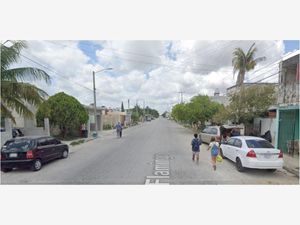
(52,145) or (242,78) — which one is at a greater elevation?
(242,78)

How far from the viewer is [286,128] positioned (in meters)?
11.7

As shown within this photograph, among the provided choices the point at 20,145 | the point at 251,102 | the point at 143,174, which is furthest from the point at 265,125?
the point at 20,145

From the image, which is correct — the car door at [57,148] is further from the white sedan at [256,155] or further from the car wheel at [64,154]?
the white sedan at [256,155]

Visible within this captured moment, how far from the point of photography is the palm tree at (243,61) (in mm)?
22297

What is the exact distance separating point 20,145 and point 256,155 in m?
9.23

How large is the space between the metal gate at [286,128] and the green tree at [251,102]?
315cm

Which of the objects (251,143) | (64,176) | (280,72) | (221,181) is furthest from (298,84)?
(64,176)

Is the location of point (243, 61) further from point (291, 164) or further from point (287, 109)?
point (291, 164)

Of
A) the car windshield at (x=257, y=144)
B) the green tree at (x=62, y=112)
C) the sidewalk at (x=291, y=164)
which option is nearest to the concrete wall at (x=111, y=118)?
the green tree at (x=62, y=112)

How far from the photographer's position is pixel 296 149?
36.0ft

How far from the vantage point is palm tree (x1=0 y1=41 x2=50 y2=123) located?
913 cm

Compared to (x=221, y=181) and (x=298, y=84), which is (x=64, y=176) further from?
(x=298, y=84)

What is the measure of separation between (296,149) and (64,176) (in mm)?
11776

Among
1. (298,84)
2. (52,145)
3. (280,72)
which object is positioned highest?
(280,72)
